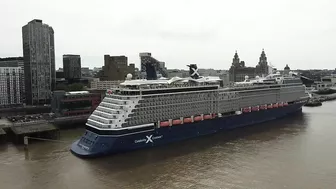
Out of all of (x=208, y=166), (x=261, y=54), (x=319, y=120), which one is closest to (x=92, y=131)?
(x=208, y=166)

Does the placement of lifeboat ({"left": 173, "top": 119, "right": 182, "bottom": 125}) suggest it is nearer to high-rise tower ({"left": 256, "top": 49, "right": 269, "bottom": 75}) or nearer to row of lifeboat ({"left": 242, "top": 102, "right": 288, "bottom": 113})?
row of lifeboat ({"left": 242, "top": 102, "right": 288, "bottom": 113})

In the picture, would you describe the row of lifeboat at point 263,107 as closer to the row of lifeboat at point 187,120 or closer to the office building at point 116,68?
the row of lifeboat at point 187,120

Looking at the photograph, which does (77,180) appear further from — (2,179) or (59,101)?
(59,101)

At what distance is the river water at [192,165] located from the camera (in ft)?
60.7

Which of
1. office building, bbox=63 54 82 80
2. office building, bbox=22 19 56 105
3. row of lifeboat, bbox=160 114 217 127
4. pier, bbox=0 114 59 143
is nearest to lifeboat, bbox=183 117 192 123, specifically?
row of lifeboat, bbox=160 114 217 127

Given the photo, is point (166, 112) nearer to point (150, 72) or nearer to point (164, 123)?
point (164, 123)

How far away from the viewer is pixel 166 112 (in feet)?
89.7

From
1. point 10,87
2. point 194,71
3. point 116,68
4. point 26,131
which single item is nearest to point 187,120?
point 194,71

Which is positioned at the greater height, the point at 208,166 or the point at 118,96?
the point at 118,96

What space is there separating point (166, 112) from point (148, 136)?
125 inches

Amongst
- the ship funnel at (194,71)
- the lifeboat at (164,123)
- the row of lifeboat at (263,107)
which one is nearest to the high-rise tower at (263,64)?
the row of lifeboat at (263,107)

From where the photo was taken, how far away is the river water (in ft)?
60.7

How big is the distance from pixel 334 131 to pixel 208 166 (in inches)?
756

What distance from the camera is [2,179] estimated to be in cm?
1956
